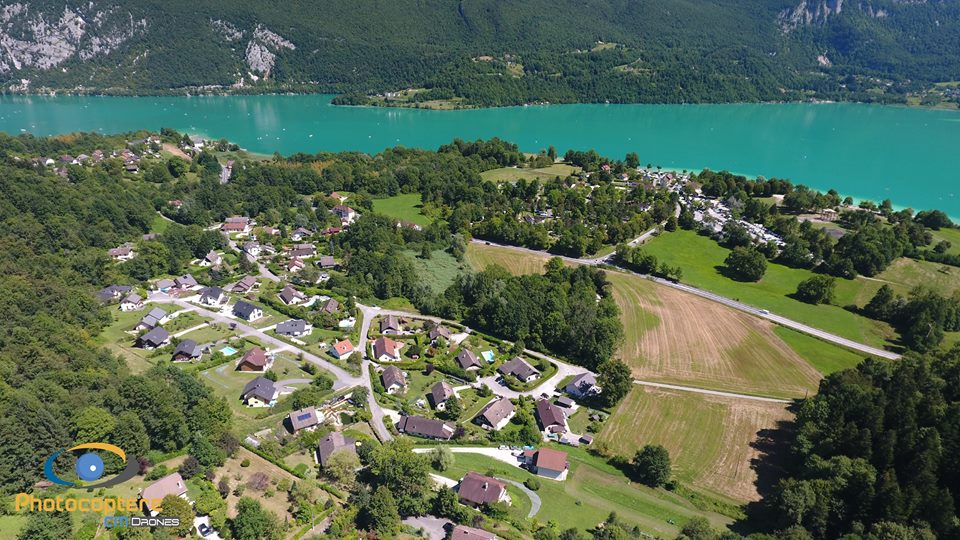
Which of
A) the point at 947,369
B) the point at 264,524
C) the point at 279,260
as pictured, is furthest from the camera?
the point at 279,260

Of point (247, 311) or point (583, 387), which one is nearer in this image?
point (583, 387)

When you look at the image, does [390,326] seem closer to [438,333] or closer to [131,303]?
[438,333]

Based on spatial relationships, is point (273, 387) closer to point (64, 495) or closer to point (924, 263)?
point (64, 495)

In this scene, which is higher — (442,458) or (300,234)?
(300,234)

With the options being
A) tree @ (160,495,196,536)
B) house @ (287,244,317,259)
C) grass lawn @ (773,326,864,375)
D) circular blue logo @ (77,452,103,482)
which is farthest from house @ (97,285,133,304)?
grass lawn @ (773,326,864,375)

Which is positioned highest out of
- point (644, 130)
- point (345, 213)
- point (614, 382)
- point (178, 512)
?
point (644, 130)

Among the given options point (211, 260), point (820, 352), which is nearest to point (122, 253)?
point (211, 260)

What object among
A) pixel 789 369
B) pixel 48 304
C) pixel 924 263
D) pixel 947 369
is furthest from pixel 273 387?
pixel 924 263
